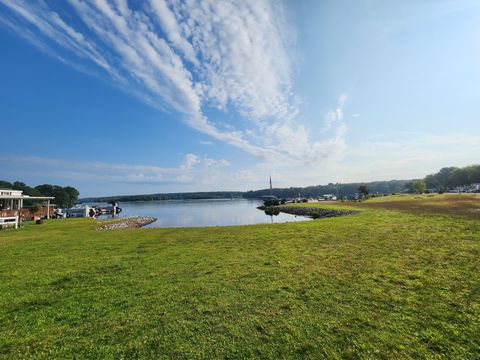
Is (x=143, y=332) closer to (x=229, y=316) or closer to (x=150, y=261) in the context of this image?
(x=229, y=316)

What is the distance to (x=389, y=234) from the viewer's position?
47.3 ft

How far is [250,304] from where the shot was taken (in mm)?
6105

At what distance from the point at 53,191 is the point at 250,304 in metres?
127

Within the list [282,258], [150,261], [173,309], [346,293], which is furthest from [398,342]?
[150,261]

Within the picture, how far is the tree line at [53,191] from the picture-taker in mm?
97812

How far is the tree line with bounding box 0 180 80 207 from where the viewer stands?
321ft

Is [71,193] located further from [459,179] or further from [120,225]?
[459,179]

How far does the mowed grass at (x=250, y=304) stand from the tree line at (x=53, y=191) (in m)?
109

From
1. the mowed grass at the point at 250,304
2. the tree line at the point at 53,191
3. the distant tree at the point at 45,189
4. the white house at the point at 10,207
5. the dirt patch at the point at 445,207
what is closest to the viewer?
the mowed grass at the point at 250,304

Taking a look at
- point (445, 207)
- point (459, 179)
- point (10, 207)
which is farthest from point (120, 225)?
point (459, 179)

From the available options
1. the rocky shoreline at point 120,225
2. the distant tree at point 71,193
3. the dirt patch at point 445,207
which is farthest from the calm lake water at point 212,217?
the distant tree at point 71,193

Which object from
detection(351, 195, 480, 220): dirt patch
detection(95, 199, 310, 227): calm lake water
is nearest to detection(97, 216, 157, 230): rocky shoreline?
detection(95, 199, 310, 227): calm lake water

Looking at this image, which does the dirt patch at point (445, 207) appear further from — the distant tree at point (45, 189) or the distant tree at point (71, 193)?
the distant tree at point (45, 189)

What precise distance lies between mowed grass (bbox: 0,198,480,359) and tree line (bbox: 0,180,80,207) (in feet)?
357
